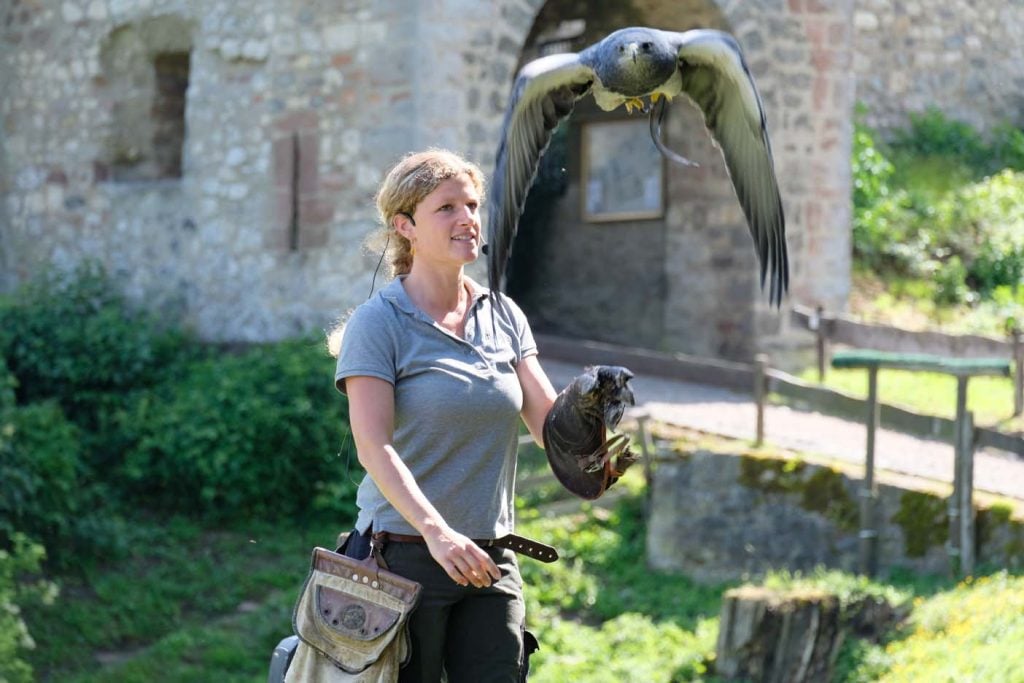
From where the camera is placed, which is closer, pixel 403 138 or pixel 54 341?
pixel 403 138

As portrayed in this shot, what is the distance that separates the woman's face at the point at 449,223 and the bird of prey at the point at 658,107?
0.18 metres

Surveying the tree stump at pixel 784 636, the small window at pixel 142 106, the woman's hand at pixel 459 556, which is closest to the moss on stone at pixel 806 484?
the tree stump at pixel 784 636

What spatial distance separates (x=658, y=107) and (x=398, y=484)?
1350 millimetres

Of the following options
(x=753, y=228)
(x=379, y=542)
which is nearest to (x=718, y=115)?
(x=753, y=228)

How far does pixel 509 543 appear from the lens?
3633 millimetres

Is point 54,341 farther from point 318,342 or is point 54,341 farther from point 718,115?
point 718,115

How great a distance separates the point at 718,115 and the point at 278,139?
7.08 m

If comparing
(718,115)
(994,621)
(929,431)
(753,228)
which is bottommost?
(994,621)

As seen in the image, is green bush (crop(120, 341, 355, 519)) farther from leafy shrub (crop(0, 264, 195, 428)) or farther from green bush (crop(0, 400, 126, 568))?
leafy shrub (crop(0, 264, 195, 428))

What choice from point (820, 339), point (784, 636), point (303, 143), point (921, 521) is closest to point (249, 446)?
point (303, 143)

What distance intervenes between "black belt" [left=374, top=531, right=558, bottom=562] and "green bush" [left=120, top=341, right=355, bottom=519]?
18.7 feet

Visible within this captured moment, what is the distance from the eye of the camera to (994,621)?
21.3 feet

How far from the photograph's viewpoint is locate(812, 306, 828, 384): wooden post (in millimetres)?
11000

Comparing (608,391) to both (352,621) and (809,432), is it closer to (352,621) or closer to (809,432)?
(352,621)
